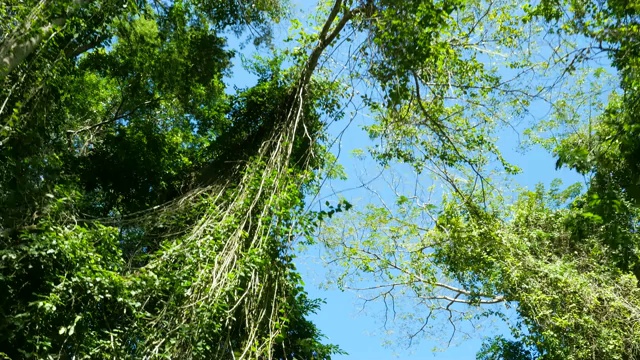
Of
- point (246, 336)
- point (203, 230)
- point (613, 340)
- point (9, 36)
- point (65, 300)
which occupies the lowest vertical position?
point (65, 300)

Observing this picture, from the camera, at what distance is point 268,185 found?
4809 mm

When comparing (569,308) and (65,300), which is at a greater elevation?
(569,308)

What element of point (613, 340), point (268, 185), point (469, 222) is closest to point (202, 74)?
point (268, 185)

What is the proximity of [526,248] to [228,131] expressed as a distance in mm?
4426

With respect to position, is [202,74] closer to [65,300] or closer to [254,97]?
[254,97]

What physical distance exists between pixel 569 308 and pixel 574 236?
11.3ft

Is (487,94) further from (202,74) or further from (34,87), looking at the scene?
(34,87)

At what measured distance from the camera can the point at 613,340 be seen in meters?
6.67

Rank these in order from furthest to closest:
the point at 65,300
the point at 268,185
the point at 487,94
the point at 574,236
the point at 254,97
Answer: the point at 254,97 < the point at 487,94 < the point at 268,185 < the point at 574,236 < the point at 65,300

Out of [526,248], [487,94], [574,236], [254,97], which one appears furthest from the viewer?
[526,248]

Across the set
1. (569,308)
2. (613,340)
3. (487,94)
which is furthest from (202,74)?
(613,340)

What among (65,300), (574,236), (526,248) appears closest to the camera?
(65,300)

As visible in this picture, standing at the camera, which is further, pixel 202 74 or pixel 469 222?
pixel 469 222

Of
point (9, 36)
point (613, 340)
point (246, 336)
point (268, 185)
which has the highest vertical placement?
point (613, 340)
